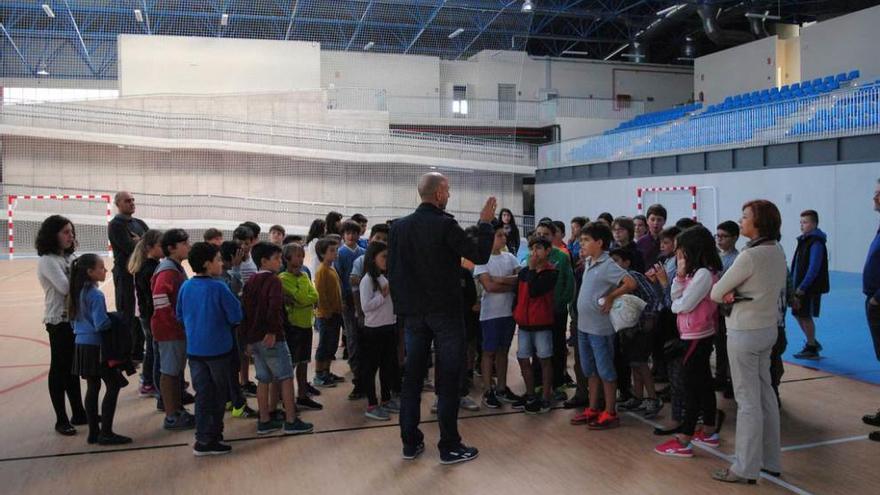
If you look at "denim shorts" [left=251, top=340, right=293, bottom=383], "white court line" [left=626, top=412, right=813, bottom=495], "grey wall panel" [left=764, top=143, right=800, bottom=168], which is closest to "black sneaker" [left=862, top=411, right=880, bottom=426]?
"white court line" [left=626, top=412, right=813, bottom=495]

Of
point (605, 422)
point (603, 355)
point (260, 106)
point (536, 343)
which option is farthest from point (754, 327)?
point (260, 106)

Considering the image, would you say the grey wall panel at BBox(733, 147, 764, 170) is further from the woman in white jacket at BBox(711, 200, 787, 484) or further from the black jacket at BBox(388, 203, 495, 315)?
the black jacket at BBox(388, 203, 495, 315)

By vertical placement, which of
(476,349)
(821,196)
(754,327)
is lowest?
(476,349)

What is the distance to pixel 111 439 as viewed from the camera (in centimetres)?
561

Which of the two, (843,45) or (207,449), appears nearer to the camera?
(207,449)

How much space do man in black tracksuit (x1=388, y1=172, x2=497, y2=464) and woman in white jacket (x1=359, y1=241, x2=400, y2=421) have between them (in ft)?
3.54

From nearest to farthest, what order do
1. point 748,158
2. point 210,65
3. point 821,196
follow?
1. point 821,196
2. point 748,158
3. point 210,65

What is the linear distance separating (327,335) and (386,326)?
3.71 ft

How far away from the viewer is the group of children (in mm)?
5297

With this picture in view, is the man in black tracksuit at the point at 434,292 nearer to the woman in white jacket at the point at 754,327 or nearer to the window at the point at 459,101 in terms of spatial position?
the woman in white jacket at the point at 754,327

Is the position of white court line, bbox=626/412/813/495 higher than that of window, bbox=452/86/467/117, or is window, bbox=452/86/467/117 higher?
window, bbox=452/86/467/117

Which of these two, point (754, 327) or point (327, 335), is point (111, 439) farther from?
point (754, 327)

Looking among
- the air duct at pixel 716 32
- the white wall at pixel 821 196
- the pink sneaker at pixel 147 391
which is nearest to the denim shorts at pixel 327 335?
the pink sneaker at pixel 147 391

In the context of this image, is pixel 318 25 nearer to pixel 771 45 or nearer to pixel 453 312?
pixel 771 45
